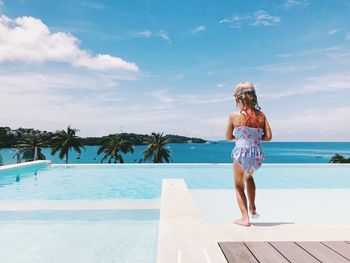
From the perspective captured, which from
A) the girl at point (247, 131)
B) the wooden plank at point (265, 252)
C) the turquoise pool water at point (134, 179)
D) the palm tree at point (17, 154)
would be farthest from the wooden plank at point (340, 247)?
the palm tree at point (17, 154)

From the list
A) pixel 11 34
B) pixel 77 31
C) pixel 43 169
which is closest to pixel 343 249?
pixel 43 169

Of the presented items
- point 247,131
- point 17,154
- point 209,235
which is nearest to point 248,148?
point 247,131

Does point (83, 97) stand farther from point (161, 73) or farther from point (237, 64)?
point (237, 64)

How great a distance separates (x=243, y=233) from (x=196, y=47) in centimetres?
1925

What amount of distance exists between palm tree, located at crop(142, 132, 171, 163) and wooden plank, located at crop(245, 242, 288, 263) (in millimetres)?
30089

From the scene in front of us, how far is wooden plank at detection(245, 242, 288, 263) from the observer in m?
2.52

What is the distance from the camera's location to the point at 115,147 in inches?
1409

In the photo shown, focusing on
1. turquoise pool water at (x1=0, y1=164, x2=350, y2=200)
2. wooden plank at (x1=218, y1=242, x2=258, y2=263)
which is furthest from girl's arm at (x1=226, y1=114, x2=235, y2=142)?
turquoise pool water at (x1=0, y1=164, x2=350, y2=200)

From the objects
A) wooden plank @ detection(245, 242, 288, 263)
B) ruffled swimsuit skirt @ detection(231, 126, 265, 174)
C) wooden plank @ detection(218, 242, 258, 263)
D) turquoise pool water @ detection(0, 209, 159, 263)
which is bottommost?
turquoise pool water @ detection(0, 209, 159, 263)

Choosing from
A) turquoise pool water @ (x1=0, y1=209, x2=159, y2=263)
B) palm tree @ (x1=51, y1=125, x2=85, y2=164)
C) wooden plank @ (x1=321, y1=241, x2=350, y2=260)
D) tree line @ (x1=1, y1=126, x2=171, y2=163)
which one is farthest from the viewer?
palm tree @ (x1=51, y1=125, x2=85, y2=164)

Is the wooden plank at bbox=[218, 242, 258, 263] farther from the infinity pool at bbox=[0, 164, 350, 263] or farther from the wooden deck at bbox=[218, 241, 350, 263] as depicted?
the infinity pool at bbox=[0, 164, 350, 263]

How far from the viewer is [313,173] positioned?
13.6 meters

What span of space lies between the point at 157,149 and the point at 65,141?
11343 millimetres

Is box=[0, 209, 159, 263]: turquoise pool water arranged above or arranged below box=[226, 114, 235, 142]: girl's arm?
below
